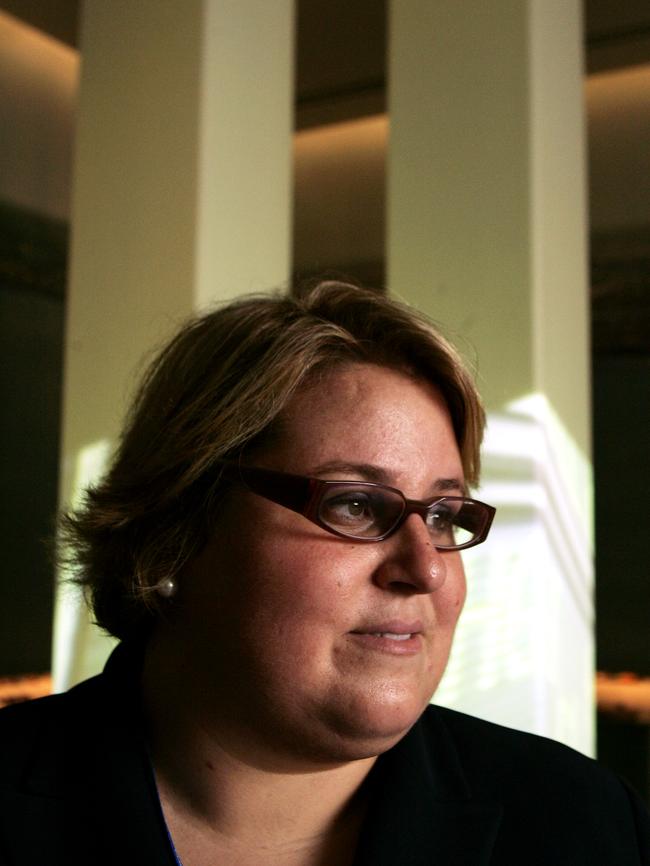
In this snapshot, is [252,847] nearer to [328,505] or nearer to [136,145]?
[328,505]

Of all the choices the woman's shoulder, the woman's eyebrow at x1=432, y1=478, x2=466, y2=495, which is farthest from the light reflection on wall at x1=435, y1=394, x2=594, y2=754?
the woman's eyebrow at x1=432, y1=478, x2=466, y2=495

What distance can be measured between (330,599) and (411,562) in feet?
0.42

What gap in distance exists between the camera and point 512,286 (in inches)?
118

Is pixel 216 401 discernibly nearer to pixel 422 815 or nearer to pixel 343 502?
pixel 343 502

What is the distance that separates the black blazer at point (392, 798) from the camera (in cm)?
141

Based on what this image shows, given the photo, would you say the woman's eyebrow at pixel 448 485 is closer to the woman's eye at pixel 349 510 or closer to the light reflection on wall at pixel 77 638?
the woman's eye at pixel 349 510

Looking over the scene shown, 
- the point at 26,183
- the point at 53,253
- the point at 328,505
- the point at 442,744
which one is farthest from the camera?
the point at 53,253

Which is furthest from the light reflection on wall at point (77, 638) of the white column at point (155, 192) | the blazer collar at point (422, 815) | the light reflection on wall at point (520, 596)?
the blazer collar at point (422, 815)

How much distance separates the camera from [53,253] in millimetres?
7785

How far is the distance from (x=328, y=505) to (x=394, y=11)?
250 cm

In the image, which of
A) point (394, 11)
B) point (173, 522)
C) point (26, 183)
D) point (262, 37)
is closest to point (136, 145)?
point (262, 37)

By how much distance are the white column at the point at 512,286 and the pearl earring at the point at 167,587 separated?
1.44 meters

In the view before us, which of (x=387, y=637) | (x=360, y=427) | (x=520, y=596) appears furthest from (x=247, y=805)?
(x=520, y=596)

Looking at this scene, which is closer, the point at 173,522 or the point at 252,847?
the point at 252,847
